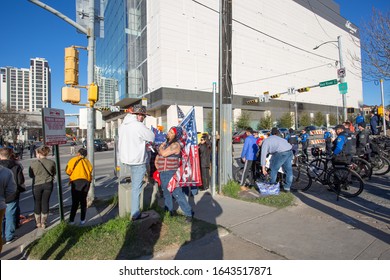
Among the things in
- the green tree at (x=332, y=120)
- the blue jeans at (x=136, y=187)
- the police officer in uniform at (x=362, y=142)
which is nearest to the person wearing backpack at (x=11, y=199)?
the blue jeans at (x=136, y=187)

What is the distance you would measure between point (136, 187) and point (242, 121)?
3620cm

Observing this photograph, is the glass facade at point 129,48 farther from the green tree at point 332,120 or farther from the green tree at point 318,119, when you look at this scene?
the green tree at point 332,120

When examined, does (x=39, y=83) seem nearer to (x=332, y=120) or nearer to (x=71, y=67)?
(x=332, y=120)

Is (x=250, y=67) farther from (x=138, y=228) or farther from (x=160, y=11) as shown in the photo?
(x=138, y=228)

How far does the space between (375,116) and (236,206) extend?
9.95m

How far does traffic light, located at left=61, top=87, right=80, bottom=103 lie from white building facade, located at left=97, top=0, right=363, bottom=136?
72.3 feet

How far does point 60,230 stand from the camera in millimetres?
4055

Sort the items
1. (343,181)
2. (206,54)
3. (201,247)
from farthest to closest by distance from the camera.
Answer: (206,54) < (343,181) < (201,247)

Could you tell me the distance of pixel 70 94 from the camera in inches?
242

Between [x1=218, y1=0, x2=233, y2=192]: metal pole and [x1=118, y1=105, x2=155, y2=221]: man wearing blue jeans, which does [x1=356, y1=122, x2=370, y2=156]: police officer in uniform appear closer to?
[x1=218, y1=0, x2=233, y2=192]: metal pole

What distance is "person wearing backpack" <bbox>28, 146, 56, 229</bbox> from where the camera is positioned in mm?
4902

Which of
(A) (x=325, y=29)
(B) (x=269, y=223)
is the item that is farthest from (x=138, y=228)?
(A) (x=325, y=29)

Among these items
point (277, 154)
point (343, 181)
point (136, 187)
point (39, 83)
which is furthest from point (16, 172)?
point (39, 83)

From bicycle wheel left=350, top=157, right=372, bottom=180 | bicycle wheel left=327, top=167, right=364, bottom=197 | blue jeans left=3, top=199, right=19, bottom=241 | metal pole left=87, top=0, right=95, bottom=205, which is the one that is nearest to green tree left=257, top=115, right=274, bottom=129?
bicycle wheel left=350, top=157, right=372, bottom=180
